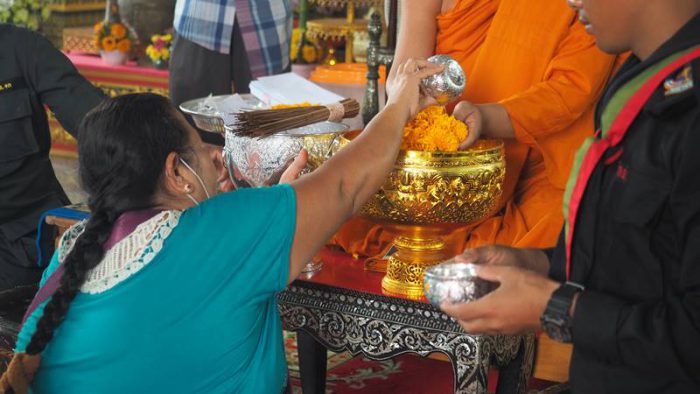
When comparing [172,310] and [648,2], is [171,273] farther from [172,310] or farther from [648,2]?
[648,2]

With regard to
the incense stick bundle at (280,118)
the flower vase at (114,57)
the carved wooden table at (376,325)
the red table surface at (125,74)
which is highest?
the incense stick bundle at (280,118)

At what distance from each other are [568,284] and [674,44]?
0.31m

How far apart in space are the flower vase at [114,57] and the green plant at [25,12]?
0.94 meters

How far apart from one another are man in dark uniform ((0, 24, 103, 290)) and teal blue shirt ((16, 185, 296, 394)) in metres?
0.96

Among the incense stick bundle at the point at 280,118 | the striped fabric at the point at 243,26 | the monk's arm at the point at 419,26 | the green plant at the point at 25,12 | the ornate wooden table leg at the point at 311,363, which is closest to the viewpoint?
the incense stick bundle at the point at 280,118

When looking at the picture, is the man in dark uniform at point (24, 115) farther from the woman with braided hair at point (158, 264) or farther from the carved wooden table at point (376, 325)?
the woman with braided hair at point (158, 264)

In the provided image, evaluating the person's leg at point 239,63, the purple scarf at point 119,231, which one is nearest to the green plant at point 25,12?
the person's leg at point 239,63

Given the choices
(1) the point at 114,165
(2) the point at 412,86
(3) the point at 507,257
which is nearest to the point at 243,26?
(2) the point at 412,86

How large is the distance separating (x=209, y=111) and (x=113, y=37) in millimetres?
3227

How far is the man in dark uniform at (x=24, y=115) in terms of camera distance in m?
2.40

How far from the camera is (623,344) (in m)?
1.12

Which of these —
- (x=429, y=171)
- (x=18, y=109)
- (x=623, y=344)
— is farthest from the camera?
(x=18, y=109)

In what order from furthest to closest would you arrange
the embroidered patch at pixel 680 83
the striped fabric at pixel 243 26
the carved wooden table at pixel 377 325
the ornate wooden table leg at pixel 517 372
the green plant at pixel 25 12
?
1. the green plant at pixel 25 12
2. the striped fabric at pixel 243 26
3. the ornate wooden table leg at pixel 517 372
4. the carved wooden table at pixel 377 325
5. the embroidered patch at pixel 680 83

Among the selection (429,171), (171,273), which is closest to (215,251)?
(171,273)
